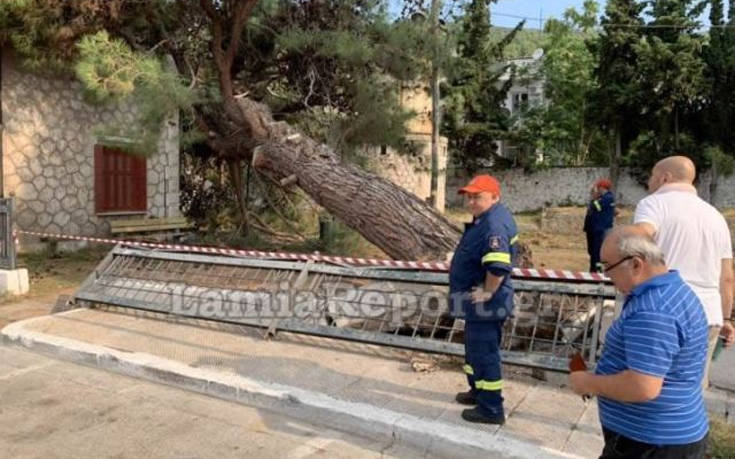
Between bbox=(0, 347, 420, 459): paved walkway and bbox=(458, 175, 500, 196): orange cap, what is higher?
bbox=(458, 175, 500, 196): orange cap

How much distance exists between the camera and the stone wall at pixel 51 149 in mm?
10523

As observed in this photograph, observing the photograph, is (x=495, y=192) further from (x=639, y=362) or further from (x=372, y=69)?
(x=372, y=69)

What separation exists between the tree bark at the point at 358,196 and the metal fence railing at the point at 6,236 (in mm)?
3424

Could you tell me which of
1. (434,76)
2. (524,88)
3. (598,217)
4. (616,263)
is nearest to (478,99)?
(524,88)

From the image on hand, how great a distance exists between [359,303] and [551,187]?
23.9 meters

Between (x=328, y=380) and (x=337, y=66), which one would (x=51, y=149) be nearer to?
(x=337, y=66)

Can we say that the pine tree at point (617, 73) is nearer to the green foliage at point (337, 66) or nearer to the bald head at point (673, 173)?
the green foliage at point (337, 66)

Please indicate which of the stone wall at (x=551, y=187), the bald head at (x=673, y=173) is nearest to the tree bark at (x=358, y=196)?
the bald head at (x=673, y=173)

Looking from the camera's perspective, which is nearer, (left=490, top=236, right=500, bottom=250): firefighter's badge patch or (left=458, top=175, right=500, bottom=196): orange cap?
(left=490, top=236, right=500, bottom=250): firefighter's badge patch

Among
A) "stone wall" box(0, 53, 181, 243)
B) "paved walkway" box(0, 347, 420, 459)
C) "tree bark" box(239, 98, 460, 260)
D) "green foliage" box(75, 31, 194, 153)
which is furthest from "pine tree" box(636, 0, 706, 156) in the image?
"paved walkway" box(0, 347, 420, 459)

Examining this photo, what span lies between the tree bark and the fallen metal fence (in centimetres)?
169

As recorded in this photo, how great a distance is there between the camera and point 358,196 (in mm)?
8086

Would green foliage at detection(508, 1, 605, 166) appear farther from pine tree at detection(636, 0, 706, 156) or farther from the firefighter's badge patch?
the firefighter's badge patch

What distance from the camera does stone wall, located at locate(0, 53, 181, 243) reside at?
1052 cm
